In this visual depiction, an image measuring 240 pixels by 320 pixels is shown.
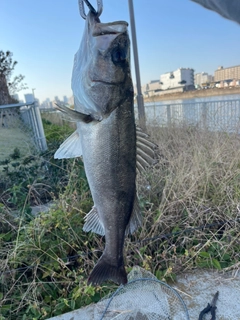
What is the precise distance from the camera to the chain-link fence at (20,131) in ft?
13.8

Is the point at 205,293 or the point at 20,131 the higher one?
the point at 20,131

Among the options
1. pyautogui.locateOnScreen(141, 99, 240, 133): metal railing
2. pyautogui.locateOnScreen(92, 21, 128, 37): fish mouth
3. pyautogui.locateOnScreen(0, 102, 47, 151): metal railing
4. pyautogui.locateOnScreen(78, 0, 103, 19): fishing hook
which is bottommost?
pyautogui.locateOnScreen(141, 99, 240, 133): metal railing

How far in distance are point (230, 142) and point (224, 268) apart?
6.79ft

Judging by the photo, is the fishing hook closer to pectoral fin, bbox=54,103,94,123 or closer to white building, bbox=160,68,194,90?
pectoral fin, bbox=54,103,94,123

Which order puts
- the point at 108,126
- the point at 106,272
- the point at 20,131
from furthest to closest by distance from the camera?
the point at 20,131
the point at 106,272
the point at 108,126

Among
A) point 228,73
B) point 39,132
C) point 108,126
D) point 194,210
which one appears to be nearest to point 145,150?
point 108,126

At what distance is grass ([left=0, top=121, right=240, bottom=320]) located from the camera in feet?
5.92

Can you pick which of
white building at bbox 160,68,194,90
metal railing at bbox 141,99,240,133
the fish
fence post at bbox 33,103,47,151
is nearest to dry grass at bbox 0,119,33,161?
fence post at bbox 33,103,47,151

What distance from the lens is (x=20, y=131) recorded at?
5.29 meters

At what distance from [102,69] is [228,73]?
10.4m

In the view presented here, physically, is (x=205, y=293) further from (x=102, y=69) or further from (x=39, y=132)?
(x=39, y=132)

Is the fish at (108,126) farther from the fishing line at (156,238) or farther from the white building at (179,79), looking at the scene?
the white building at (179,79)

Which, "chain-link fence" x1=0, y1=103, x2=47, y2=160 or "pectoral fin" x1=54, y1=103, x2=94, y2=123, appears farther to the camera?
"chain-link fence" x1=0, y1=103, x2=47, y2=160

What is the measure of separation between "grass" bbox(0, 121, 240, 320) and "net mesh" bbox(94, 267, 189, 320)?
99 millimetres
